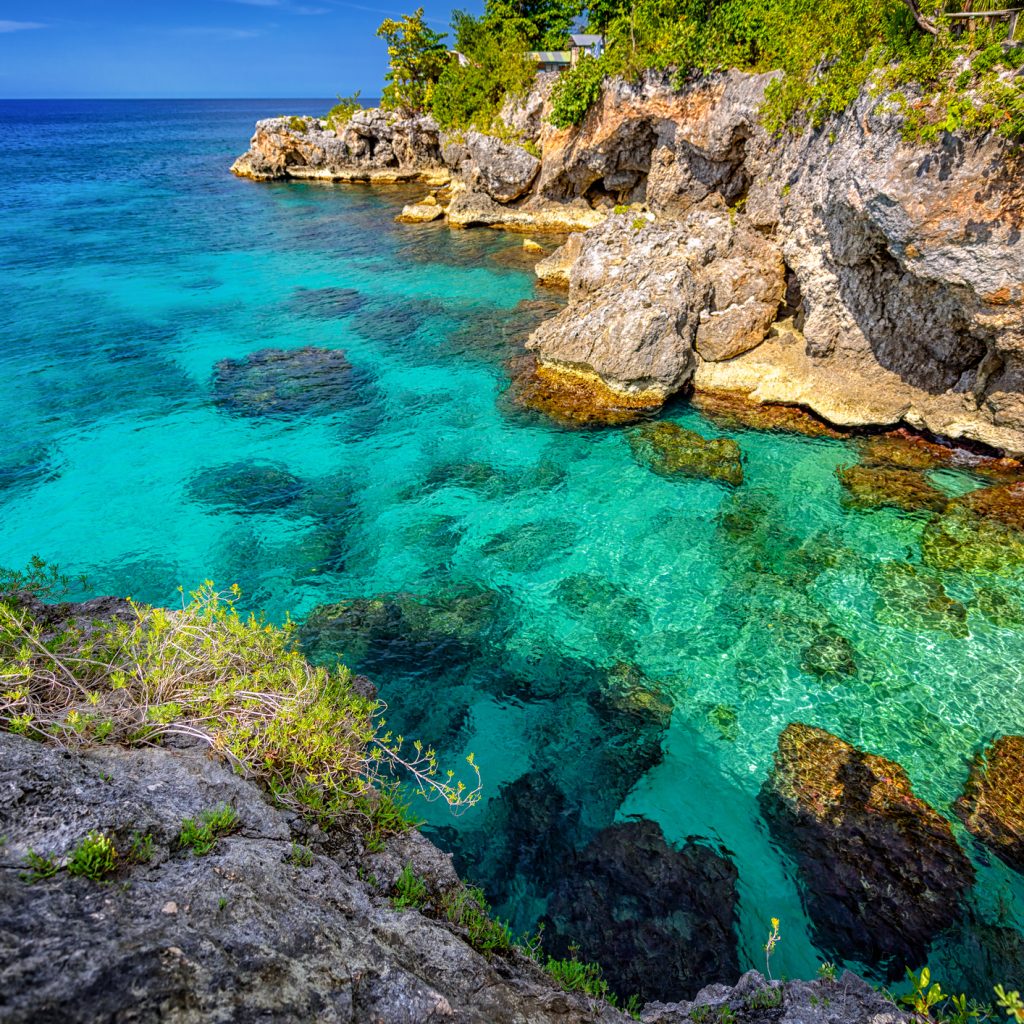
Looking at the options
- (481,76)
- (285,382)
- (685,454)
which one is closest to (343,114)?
(481,76)

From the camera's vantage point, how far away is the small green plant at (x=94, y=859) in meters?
3.41

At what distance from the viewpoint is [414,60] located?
52.7 m

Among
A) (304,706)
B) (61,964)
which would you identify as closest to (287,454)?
(304,706)

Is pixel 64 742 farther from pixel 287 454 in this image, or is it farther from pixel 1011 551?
pixel 1011 551

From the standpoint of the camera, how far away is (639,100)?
27.5m

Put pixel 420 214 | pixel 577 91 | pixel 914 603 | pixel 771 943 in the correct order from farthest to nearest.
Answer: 1. pixel 420 214
2. pixel 577 91
3. pixel 914 603
4. pixel 771 943

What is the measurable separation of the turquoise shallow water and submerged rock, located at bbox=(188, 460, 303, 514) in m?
0.09

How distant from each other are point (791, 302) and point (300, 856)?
20526mm

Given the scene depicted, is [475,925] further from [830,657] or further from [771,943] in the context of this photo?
[830,657]

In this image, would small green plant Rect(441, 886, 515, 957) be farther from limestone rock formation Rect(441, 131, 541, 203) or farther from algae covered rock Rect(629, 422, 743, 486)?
limestone rock formation Rect(441, 131, 541, 203)

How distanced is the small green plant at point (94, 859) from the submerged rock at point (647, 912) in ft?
17.2

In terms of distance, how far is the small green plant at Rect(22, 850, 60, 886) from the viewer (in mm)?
3225

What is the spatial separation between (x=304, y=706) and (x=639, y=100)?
31170 mm

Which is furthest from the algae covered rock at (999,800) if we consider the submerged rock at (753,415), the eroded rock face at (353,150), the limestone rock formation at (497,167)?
the eroded rock face at (353,150)
